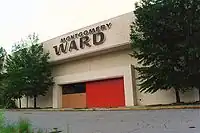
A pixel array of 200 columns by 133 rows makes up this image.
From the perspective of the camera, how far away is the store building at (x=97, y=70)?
25.4 metres

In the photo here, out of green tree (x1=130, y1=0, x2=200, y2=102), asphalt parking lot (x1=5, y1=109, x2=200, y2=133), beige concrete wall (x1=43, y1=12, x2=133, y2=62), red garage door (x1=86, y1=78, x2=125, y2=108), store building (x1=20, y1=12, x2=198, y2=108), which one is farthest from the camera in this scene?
red garage door (x1=86, y1=78, x2=125, y2=108)

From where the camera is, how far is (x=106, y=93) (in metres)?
28.0

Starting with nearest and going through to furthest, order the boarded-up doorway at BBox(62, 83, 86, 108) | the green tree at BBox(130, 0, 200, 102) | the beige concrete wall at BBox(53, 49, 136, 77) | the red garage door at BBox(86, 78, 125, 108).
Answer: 1. the green tree at BBox(130, 0, 200, 102)
2. the red garage door at BBox(86, 78, 125, 108)
3. the beige concrete wall at BBox(53, 49, 136, 77)
4. the boarded-up doorway at BBox(62, 83, 86, 108)

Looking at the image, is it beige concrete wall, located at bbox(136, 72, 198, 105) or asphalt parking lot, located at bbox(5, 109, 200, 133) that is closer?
asphalt parking lot, located at bbox(5, 109, 200, 133)

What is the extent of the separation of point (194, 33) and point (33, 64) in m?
18.7

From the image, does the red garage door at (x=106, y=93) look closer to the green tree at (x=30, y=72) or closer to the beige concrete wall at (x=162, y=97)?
the beige concrete wall at (x=162, y=97)

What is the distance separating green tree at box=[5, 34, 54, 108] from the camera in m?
32.7

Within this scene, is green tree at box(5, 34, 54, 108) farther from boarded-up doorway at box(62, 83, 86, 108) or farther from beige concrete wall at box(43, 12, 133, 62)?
beige concrete wall at box(43, 12, 133, 62)

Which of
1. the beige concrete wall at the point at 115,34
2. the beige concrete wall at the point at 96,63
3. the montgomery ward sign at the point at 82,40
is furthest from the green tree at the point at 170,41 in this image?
the montgomery ward sign at the point at 82,40

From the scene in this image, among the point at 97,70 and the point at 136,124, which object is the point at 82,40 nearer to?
the point at 97,70

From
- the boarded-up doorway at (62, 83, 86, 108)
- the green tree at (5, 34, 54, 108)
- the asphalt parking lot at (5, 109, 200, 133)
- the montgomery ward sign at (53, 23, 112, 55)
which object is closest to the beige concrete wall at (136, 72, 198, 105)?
the montgomery ward sign at (53, 23, 112, 55)

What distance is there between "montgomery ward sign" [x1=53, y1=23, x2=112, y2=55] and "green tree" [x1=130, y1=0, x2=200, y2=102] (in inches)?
253

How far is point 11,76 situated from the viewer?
1318 inches

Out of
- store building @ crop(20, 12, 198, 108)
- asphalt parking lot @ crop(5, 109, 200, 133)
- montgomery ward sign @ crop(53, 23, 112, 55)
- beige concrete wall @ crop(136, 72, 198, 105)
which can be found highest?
montgomery ward sign @ crop(53, 23, 112, 55)
